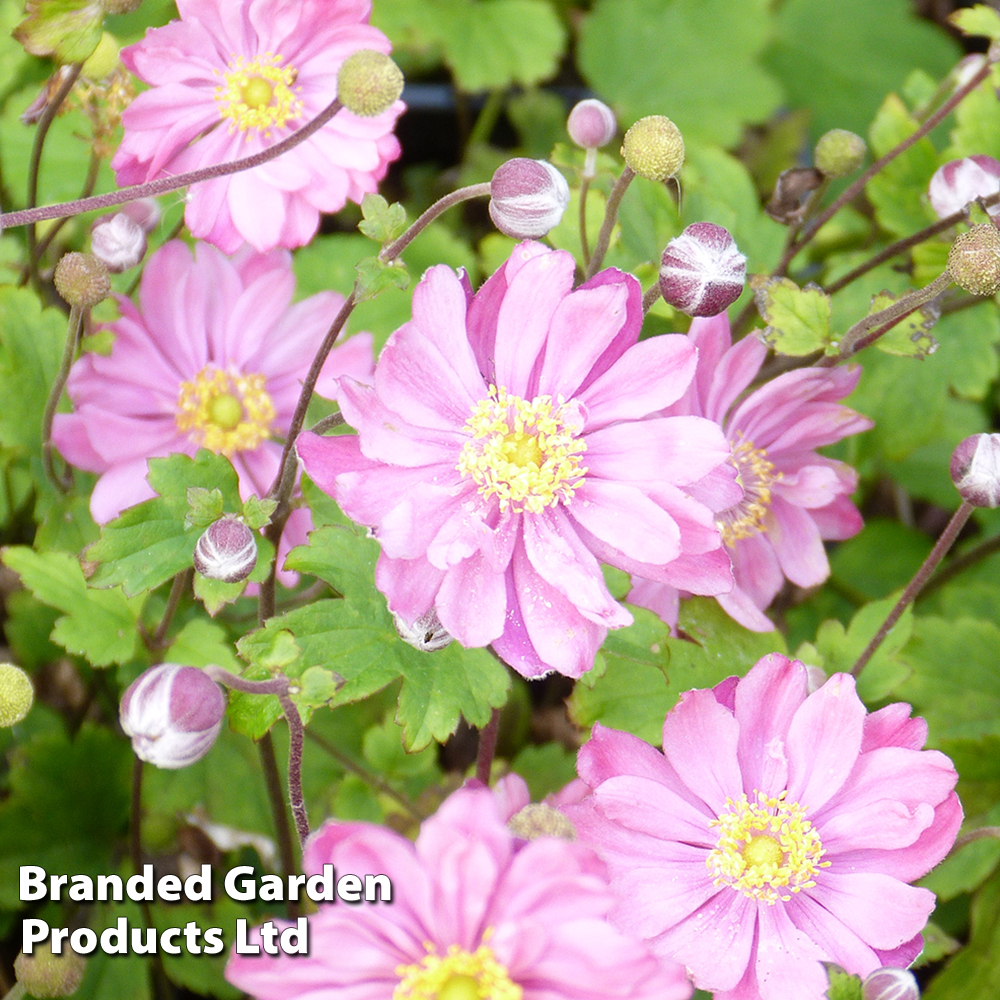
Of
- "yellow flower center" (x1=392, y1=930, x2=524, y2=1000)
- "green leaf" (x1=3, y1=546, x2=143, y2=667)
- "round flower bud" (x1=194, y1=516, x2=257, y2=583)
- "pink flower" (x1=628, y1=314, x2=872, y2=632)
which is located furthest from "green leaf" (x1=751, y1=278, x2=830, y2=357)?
"green leaf" (x1=3, y1=546, x2=143, y2=667)

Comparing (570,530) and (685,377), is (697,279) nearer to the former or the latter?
(685,377)

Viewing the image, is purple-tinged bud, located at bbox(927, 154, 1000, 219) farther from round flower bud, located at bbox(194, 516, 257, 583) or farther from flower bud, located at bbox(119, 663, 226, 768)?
flower bud, located at bbox(119, 663, 226, 768)

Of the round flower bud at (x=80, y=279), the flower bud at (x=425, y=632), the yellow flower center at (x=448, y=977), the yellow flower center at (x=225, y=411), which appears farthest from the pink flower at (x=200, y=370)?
the yellow flower center at (x=448, y=977)

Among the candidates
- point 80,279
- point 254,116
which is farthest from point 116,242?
point 254,116

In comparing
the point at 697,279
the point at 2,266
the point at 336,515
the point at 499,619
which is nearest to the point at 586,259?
the point at 697,279

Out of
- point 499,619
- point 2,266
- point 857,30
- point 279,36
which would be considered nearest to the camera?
point 499,619

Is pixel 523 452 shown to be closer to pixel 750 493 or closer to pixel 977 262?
pixel 750 493

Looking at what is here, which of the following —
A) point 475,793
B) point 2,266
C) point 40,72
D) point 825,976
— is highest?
point 40,72

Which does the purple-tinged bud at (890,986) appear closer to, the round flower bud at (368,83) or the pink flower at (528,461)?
the pink flower at (528,461)

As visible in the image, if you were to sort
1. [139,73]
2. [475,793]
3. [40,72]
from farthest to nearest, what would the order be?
[40,72]
[139,73]
[475,793]
